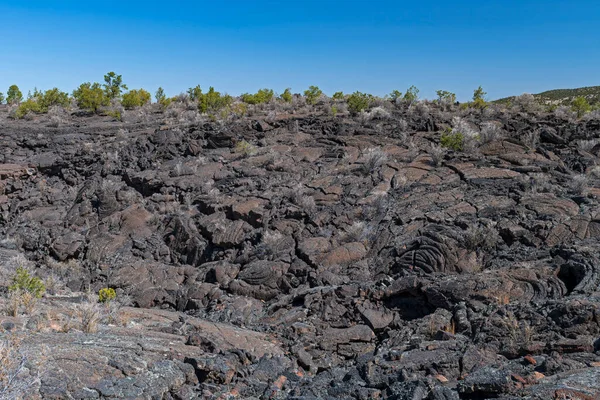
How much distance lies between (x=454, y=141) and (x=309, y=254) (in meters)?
8.11

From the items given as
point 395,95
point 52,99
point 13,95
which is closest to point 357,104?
point 395,95

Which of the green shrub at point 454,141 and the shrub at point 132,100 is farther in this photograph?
the shrub at point 132,100

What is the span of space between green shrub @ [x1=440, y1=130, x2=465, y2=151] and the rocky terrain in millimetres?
383

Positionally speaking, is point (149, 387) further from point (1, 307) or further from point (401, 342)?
point (401, 342)

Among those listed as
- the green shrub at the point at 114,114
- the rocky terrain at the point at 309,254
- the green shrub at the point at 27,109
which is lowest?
the rocky terrain at the point at 309,254

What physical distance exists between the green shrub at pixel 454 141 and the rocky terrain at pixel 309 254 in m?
0.38

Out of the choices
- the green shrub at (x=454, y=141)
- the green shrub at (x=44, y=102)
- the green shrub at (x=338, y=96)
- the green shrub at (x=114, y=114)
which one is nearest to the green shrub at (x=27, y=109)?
the green shrub at (x=44, y=102)

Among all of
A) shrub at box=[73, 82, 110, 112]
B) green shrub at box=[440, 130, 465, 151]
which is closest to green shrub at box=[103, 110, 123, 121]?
shrub at box=[73, 82, 110, 112]

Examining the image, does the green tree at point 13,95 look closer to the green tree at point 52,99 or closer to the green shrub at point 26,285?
the green tree at point 52,99

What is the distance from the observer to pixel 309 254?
1216 centimetres

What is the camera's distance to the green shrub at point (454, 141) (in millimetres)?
16875

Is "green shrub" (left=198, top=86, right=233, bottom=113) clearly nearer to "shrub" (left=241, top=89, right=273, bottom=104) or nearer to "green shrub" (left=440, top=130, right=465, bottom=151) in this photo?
"shrub" (left=241, top=89, right=273, bottom=104)

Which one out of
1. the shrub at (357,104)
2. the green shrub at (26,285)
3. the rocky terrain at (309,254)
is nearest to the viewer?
the rocky terrain at (309,254)

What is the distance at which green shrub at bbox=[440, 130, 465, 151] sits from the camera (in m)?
16.9
